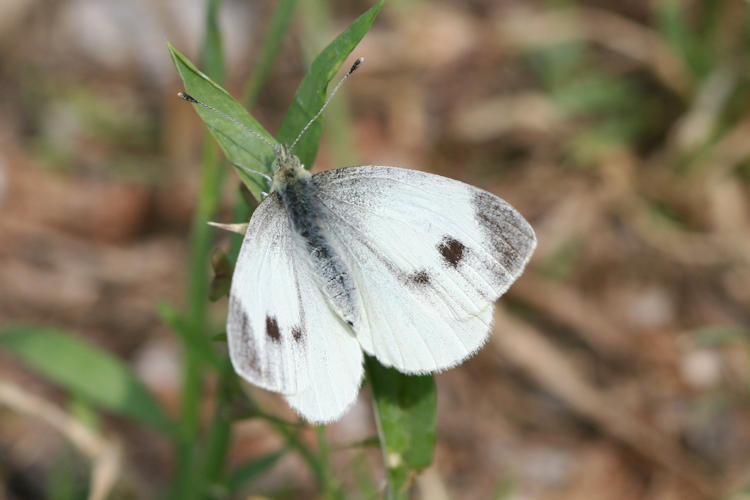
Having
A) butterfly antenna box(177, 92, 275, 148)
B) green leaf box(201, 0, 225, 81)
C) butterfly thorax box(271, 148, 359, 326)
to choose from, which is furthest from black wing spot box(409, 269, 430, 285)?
green leaf box(201, 0, 225, 81)

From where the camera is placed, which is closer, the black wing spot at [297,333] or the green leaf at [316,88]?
the green leaf at [316,88]

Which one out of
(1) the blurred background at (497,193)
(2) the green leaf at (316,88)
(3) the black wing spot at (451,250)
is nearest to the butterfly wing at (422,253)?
(3) the black wing spot at (451,250)

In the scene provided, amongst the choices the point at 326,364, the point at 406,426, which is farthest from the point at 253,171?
the point at 406,426

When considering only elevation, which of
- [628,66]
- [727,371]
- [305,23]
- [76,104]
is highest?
[305,23]

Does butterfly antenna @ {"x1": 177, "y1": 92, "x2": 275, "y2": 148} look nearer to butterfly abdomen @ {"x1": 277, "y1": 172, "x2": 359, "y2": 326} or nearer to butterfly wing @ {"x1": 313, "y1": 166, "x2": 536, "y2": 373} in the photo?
butterfly abdomen @ {"x1": 277, "y1": 172, "x2": 359, "y2": 326}

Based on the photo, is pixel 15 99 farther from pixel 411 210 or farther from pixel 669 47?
pixel 669 47

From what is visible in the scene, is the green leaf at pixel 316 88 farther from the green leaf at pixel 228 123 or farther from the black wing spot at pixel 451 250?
the black wing spot at pixel 451 250

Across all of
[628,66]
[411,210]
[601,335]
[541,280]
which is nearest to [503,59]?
[628,66]
